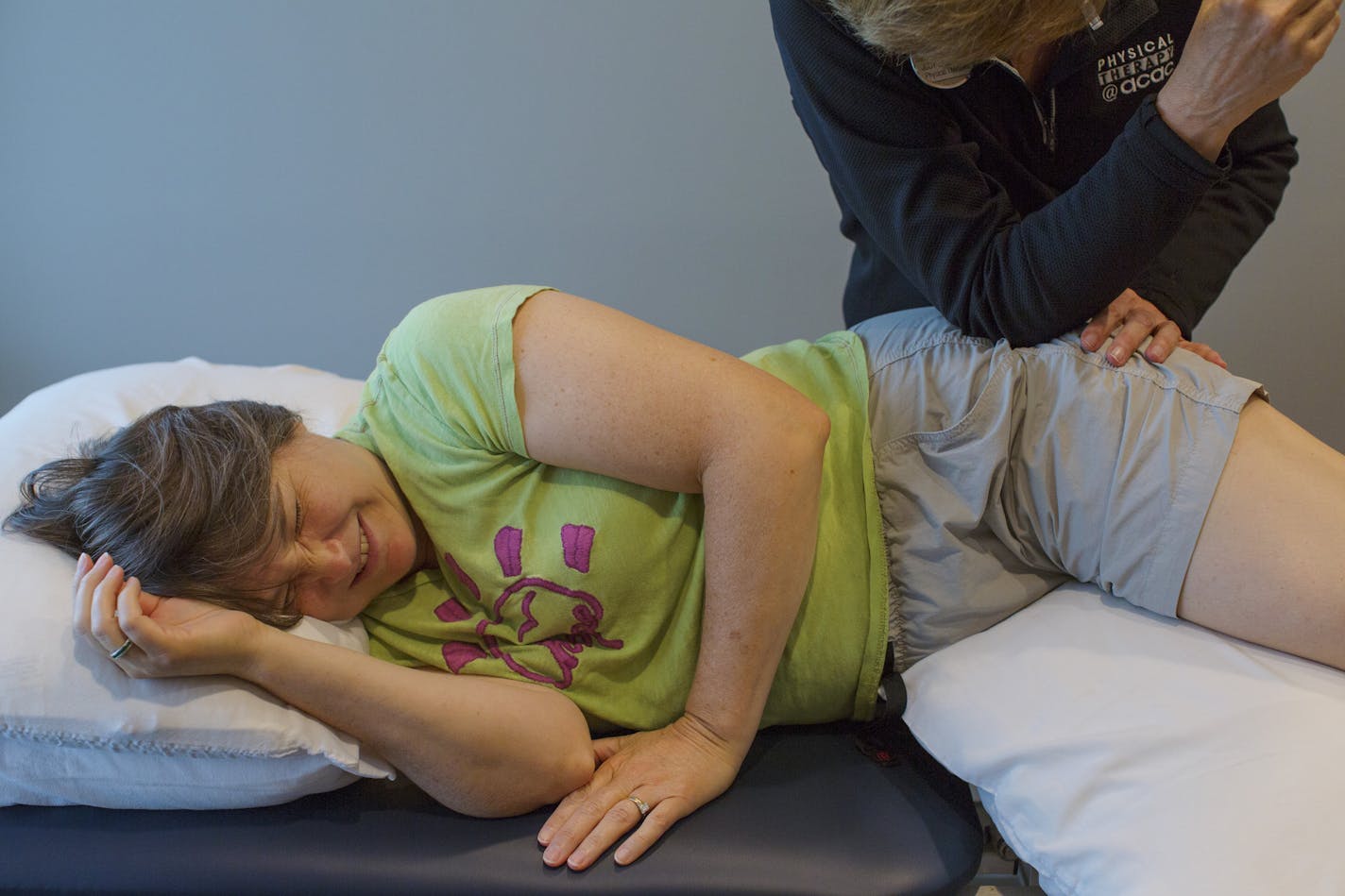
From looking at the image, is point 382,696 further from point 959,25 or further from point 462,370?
point 959,25

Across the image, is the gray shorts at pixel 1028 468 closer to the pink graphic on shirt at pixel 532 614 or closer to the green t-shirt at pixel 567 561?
the green t-shirt at pixel 567 561

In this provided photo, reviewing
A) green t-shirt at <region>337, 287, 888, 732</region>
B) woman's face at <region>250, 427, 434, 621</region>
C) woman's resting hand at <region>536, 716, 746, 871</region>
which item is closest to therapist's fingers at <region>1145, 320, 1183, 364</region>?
green t-shirt at <region>337, 287, 888, 732</region>

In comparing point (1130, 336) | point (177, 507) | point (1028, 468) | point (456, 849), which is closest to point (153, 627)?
point (177, 507)

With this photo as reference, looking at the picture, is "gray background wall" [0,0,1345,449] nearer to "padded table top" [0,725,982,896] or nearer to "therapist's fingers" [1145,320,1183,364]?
"therapist's fingers" [1145,320,1183,364]

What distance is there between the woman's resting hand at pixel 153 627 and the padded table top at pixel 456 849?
0.72 feet

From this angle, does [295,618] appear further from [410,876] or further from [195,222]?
[195,222]

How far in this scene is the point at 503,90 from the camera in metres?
1.98

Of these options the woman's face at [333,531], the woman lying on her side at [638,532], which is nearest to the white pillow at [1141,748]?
the woman lying on her side at [638,532]

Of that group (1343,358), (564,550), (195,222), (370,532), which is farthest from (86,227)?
(1343,358)

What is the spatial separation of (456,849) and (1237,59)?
46.9 inches

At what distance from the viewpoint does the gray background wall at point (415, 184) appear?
6.35ft

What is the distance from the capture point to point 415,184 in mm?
2057

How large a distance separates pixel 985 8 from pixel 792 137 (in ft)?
3.41

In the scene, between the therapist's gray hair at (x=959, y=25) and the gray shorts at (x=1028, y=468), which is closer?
the therapist's gray hair at (x=959, y=25)
